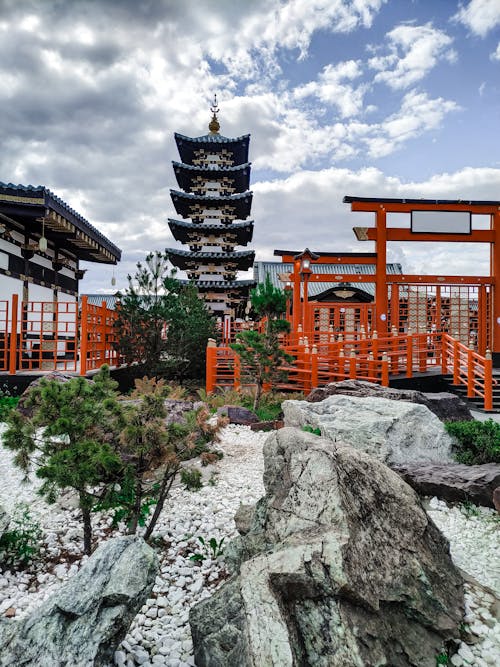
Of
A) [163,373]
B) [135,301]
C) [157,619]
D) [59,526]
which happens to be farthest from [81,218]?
[157,619]

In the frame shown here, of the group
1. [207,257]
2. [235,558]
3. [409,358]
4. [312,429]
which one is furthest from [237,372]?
[207,257]

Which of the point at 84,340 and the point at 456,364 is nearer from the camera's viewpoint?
the point at 84,340

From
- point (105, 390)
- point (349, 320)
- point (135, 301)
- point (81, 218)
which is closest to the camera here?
point (105, 390)

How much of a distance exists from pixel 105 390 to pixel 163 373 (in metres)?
8.12

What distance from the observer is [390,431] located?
5.24 m

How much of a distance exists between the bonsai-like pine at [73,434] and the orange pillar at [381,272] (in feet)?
34.2

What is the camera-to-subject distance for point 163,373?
11.2m

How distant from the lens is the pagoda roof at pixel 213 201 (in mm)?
19578

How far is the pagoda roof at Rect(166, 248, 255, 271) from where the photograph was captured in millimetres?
18984

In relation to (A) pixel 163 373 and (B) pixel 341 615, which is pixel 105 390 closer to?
(B) pixel 341 615

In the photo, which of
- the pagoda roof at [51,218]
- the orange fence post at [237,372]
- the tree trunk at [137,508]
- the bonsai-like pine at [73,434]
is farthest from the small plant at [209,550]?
the pagoda roof at [51,218]

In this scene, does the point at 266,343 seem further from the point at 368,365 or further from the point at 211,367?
the point at 368,365

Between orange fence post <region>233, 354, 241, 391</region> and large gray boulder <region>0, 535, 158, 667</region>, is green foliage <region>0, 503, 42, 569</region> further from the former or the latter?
orange fence post <region>233, 354, 241, 391</region>

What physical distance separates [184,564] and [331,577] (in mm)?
1624
